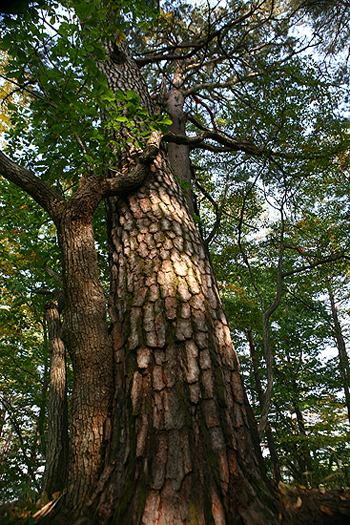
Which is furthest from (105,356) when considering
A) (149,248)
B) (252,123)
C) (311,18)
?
(311,18)

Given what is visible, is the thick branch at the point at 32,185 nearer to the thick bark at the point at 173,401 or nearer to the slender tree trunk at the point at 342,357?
the thick bark at the point at 173,401

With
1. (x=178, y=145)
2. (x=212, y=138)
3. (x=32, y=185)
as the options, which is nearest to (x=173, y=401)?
(x=32, y=185)

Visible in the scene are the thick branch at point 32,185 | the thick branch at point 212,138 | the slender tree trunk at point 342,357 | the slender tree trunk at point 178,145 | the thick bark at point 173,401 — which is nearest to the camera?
the thick bark at point 173,401

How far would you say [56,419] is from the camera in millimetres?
3873

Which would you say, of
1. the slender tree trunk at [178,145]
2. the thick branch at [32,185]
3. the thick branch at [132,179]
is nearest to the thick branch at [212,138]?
the slender tree trunk at [178,145]

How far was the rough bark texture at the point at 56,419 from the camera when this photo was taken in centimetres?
327

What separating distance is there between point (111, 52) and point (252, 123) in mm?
3123

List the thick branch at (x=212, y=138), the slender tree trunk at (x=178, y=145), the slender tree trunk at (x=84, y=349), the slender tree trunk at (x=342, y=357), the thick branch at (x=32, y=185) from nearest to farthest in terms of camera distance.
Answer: the slender tree trunk at (x=84, y=349) → the thick branch at (x=32, y=185) → the thick branch at (x=212, y=138) → the slender tree trunk at (x=178, y=145) → the slender tree trunk at (x=342, y=357)

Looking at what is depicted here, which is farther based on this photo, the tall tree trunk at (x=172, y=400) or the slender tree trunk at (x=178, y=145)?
the slender tree trunk at (x=178, y=145)

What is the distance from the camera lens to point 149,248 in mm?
1982

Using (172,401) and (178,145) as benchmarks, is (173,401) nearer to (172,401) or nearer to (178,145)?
(172,401)

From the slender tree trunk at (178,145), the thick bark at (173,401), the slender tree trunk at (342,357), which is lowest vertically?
the thick bark at (173,401)

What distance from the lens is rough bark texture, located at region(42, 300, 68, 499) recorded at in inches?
129

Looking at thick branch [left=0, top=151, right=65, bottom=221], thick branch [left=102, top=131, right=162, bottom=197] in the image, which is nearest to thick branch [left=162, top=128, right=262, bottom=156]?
thick branch [left=102, top=131, right=162, bottom=197]
